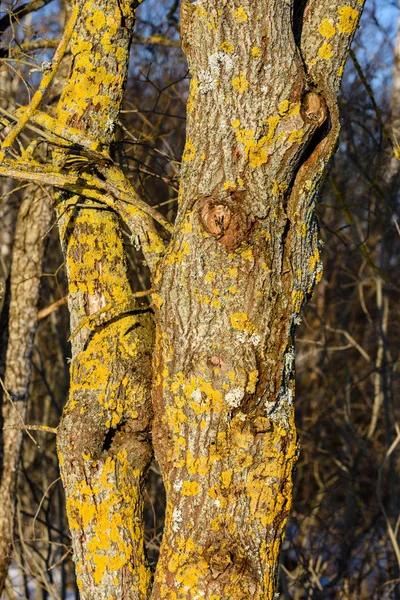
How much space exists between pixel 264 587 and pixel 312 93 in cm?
145

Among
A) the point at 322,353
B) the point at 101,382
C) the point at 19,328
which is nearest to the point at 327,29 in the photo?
the point at 101,382

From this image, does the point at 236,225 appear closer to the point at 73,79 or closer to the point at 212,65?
the point at 212,65

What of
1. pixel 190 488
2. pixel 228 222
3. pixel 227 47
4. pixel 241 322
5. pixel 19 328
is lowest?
pixel 190 488


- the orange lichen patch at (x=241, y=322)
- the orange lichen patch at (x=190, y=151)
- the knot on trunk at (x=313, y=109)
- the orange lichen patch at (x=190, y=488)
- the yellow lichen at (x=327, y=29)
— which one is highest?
the yellow lichen at (x=327, y=29)

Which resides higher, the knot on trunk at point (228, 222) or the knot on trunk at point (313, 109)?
the knot on trunk at point (313, 109)

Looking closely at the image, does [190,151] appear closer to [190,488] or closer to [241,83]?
[241,83]

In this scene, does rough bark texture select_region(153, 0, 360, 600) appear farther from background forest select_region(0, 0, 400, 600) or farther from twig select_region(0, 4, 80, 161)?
background forest select_region(0, 0, 400, 600)

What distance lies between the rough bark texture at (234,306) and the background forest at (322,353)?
2288mm

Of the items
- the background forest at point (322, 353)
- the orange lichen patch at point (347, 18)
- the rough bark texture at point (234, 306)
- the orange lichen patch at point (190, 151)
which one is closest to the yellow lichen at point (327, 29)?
the orange lichen patch at point (347, 18)

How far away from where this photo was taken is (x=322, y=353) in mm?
7133

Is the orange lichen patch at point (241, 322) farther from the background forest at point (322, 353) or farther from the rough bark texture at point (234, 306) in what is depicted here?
the background forest at point (322, 353)

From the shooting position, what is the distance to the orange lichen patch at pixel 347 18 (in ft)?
6.72

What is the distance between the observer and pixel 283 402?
2.02 meters

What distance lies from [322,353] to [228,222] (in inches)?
213
